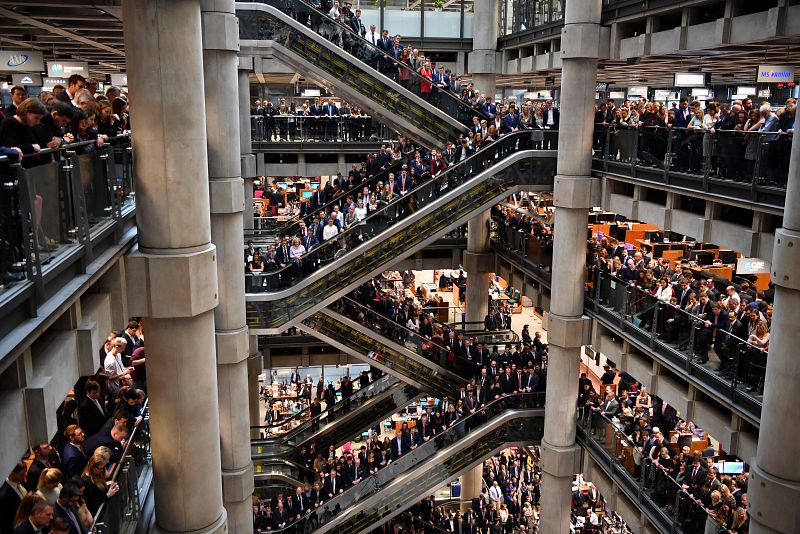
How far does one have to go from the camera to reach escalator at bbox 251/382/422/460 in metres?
23.7

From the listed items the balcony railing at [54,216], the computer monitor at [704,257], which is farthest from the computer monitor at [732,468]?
the balcony railing at [54,216]

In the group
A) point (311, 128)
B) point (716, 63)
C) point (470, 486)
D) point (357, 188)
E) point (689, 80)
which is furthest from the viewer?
point (311, 128)

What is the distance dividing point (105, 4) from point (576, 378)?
14.3 meters

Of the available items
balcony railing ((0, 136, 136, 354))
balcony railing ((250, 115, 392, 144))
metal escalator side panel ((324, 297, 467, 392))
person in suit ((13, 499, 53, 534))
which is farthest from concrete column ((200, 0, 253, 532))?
person in suit ((13, 499, 53, 534))

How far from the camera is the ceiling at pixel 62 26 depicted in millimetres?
9727

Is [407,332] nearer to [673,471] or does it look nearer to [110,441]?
[673,471]

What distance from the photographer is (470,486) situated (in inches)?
1045

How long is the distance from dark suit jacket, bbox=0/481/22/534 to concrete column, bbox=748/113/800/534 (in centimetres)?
918

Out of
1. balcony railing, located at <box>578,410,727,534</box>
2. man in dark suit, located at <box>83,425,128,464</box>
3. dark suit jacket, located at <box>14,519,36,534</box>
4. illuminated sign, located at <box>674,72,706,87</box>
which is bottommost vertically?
balcony railing, located at <box>578,410,727,534</box>

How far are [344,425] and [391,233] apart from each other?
869cm

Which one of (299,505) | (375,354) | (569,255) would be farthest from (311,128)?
(299,505)

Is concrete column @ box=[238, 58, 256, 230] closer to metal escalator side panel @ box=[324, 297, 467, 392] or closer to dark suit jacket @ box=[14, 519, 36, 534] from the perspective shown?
metal escalator side panel @ box=[324, 297, 467, 392]

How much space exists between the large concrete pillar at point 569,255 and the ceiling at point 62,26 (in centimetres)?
1011

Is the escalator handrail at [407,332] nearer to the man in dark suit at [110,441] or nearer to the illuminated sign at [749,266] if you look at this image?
the illuminated sign at [749,266]
